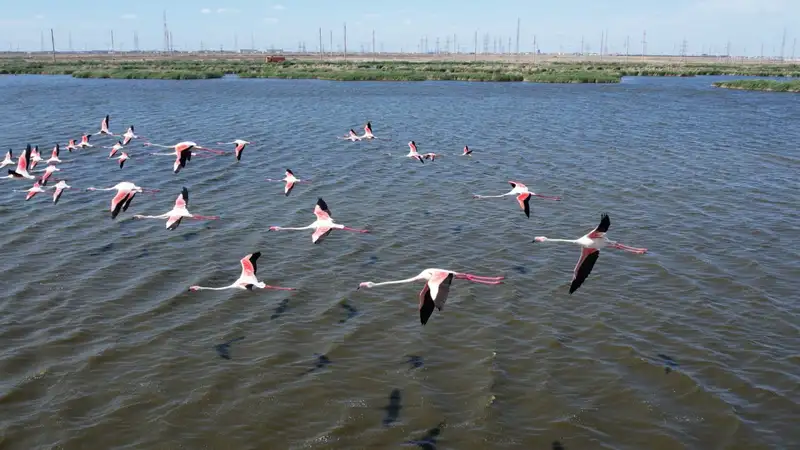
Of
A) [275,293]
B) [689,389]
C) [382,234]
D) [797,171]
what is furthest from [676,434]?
[797,171]

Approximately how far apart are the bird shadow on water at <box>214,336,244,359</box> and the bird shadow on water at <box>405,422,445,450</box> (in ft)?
11.2

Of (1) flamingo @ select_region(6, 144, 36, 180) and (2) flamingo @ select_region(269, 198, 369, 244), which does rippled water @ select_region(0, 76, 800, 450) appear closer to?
(2) flamingo @ select_region(269, 198, 369, 244)

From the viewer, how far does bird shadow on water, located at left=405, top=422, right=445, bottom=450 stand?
8.02 m

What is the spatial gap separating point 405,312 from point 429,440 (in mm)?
3704

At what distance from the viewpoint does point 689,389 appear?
362 inches

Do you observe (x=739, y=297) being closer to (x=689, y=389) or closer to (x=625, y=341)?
(x=625, y=341)

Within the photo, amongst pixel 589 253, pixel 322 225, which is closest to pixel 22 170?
pixel 322 225

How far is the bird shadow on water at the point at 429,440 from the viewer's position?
802 centimetres

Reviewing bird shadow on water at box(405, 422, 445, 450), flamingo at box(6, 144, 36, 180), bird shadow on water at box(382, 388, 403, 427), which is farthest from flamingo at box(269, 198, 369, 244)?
flamingo at box(6, 144, 36, 180)

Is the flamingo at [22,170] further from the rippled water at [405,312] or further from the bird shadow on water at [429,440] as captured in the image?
the bird shadow on water at [429,440]

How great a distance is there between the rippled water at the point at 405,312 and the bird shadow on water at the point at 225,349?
13 cm

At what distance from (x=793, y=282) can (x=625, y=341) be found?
4506 millimetres

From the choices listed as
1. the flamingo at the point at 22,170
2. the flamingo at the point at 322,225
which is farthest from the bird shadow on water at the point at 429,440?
the flamingo at the point at 22,170

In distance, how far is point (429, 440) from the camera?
812 cm
